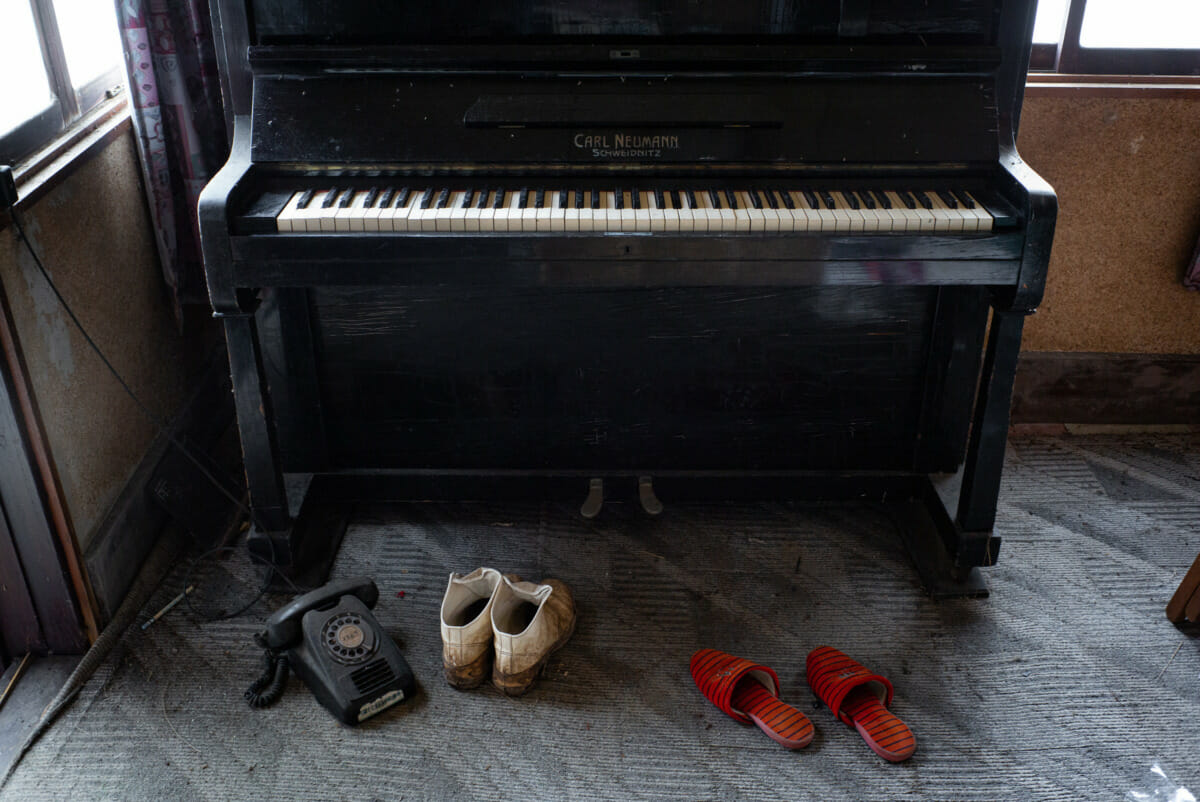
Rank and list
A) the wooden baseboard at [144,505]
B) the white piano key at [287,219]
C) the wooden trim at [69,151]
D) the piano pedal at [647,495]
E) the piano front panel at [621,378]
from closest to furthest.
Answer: the white piano key at [287,219] < the wooden trim at [69,151] < the wooden baseboard at [144,505] < the piano front panel at [621,378] < the piano pedal at [647,495]

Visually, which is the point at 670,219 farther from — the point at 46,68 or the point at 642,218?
the point at 46,68

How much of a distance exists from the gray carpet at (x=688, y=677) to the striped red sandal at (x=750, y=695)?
0.03 metres

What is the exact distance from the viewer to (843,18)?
1887mm

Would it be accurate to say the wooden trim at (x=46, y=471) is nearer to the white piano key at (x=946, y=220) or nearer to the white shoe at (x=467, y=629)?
the white shoe at (x=467, y=629)

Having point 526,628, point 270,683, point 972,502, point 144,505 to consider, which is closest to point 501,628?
point 526,628

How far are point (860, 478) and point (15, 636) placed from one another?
73.7 inches

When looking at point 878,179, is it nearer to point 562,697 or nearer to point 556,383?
point 556,383

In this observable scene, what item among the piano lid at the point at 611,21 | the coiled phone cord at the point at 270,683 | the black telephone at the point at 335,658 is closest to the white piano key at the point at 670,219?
the piano lid at the point at 611,21

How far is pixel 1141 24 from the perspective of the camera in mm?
2488

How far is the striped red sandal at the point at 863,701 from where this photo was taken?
1.83 meters

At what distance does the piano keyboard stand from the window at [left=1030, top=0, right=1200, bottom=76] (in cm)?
91

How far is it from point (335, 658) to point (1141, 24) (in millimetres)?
2397

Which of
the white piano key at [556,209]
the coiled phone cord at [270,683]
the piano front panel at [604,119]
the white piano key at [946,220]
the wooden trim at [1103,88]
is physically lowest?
the coiled phone cord at [270,683]

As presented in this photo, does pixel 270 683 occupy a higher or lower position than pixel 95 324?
lower
